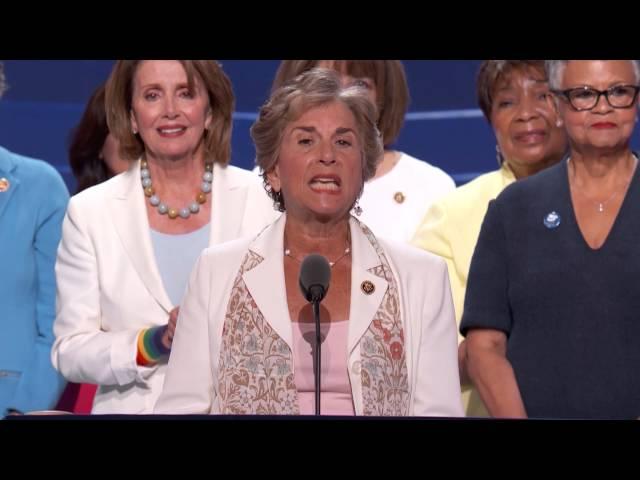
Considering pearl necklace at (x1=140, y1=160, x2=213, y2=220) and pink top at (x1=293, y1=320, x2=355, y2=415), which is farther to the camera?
pearl necklace at (x1=140, y1=160, x2=213, y2=220)

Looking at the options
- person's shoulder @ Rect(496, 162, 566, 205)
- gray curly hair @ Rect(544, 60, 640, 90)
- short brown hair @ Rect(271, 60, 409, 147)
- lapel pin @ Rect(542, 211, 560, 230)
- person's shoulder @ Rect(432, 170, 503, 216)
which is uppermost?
short brown hair @ Rect(271, 60, 409, 147)

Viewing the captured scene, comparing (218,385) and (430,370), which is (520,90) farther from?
(218,385)

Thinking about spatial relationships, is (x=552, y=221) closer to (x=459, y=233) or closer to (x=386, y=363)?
(x=459, y=233)

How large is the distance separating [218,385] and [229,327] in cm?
13

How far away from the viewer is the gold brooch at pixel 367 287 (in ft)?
10.0

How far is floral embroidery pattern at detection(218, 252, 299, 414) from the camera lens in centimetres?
293

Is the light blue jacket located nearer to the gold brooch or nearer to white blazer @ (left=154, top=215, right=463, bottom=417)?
white blazer @ (left=154, top=215, right=463, bottom=417)

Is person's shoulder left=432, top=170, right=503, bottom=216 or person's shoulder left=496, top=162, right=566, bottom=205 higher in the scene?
person's shoulder left=432, top=170, right=503, bottom=216

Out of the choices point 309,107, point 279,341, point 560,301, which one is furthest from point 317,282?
point 560,301

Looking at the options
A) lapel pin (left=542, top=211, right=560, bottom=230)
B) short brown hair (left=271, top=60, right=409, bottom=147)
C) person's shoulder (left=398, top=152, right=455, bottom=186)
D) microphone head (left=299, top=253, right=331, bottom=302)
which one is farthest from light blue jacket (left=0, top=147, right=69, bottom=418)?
lapel pin (left=542, top=211, right=560, bottom=230)
